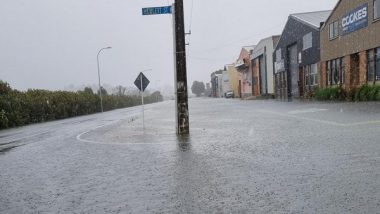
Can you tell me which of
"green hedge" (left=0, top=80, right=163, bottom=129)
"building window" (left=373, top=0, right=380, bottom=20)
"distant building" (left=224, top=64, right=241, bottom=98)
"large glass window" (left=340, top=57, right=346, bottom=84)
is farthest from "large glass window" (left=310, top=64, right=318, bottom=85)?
"distant building" (left=224, top=64, right=241, bottom=98)

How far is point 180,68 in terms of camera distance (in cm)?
1381

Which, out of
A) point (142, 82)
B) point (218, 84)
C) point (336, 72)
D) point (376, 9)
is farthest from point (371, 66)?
point (218, 84)

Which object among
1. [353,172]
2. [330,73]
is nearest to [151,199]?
[353,172]

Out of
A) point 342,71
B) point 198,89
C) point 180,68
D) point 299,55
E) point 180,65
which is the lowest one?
point 198,89

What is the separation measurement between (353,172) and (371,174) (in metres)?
0.29

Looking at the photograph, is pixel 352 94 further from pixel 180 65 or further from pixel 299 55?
pixel 180 65

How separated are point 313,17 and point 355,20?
13.7 m

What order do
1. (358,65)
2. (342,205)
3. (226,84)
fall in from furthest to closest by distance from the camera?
1. (226,84)
2. (358,65)
3. (342,205)

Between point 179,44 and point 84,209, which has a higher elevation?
point 179,44

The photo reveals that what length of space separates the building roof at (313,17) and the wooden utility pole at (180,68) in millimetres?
27397

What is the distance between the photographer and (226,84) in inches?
4658

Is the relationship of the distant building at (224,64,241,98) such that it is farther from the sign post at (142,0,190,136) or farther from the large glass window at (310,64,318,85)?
the sign post at (142,0,190,136)

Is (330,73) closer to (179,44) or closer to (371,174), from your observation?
(179,44)

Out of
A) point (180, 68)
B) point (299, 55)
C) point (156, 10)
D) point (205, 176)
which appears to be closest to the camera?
point (205, 176)
